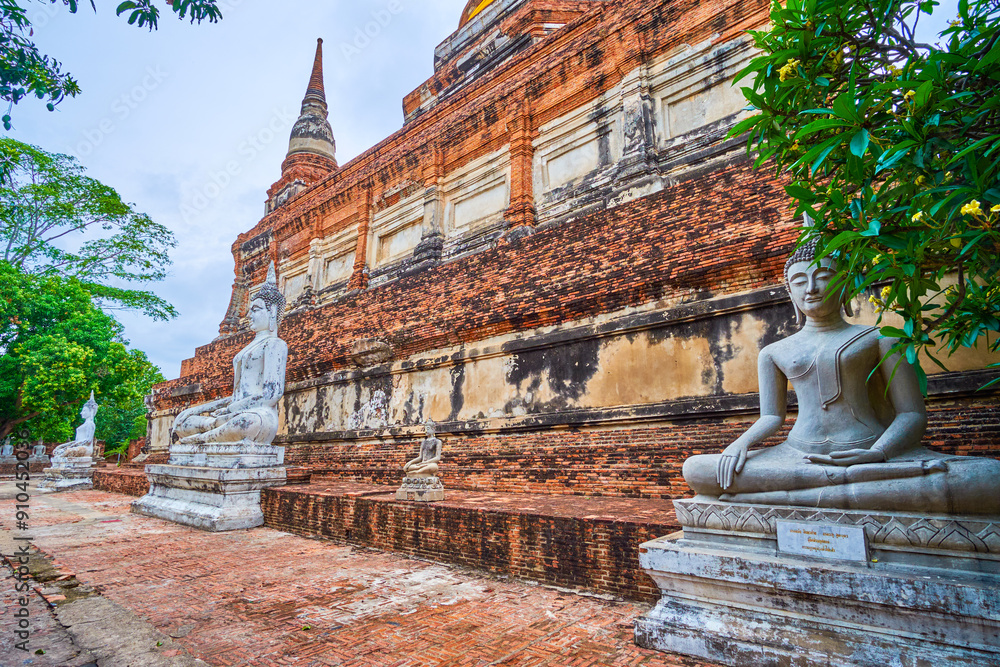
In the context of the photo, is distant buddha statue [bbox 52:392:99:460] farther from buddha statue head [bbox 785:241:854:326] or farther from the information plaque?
buddha statue head [bbox 785:241:854:326]

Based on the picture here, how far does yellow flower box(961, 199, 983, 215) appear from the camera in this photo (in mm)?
1867

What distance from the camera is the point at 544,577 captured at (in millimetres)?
3594

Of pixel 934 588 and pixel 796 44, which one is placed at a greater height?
pixel 796 44

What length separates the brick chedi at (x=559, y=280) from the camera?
17.3 feet

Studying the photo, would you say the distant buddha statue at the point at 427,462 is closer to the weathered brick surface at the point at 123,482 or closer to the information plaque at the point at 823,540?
the information plaque at the point at 823,540

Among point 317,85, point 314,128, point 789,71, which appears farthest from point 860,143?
point 317,85

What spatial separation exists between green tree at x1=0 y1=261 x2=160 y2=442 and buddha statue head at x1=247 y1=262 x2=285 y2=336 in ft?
38.2

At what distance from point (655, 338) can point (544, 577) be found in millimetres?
3017

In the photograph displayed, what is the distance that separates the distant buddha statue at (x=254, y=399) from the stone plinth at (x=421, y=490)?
2.70 meters

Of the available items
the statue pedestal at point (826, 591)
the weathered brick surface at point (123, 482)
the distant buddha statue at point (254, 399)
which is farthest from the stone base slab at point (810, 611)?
the weathered brick surface at point (123, 482)

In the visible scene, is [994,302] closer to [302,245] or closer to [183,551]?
[183,551]

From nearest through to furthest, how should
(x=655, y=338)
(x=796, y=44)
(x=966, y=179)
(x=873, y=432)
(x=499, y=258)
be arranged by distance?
1. (x=966, y=179)
2. (x=796, y=44)
3. (x=873, y=432)
4. (x=655, y=338)
5. (x=499, y=258)

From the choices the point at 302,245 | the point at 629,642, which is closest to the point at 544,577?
the point at 629,642

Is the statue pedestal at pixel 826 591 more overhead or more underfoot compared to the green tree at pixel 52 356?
more underfoot
